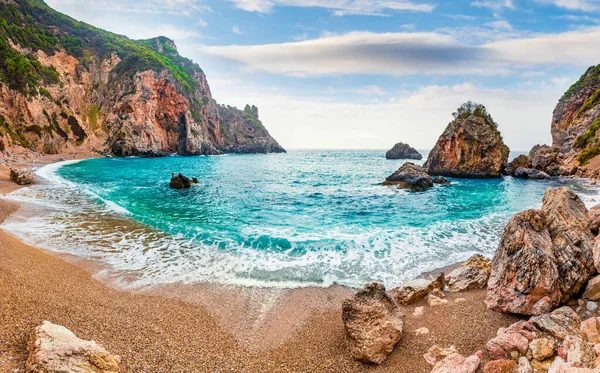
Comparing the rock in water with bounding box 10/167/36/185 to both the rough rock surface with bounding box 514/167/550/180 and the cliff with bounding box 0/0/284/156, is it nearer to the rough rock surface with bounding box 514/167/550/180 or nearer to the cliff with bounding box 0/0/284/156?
the cliff with bounding box 0/0/284/156

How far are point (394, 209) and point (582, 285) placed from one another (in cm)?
1659

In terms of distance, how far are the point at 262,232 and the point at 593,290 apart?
1374cm

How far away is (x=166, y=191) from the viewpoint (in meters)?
32.0

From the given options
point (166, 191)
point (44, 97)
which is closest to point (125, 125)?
point (44, 97)

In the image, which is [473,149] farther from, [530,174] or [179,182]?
[179,182]

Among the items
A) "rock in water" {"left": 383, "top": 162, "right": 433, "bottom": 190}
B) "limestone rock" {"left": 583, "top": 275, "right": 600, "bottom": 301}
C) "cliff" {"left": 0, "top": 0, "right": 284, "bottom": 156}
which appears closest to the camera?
"limestone rock" {"left": 583, "top": 275, "right": 600, "bottom": 301}

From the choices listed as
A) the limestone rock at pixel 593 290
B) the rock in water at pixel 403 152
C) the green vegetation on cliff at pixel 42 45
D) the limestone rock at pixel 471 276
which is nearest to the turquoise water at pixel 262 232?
the limestone rock at pixel 471 276

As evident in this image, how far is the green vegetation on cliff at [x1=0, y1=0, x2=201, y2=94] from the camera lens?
65.9 meters

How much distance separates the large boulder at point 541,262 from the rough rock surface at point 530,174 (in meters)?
45.9

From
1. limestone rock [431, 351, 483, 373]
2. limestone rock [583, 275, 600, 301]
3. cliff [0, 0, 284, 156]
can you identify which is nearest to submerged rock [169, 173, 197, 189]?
limestone rock [431, 351, 483, 373]

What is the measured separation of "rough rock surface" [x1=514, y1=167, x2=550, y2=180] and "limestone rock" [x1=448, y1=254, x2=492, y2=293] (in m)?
46.2

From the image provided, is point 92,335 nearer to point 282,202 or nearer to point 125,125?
point 282,202

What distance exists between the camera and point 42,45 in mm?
84312

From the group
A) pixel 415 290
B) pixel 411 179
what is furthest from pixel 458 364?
pixel 411 179
